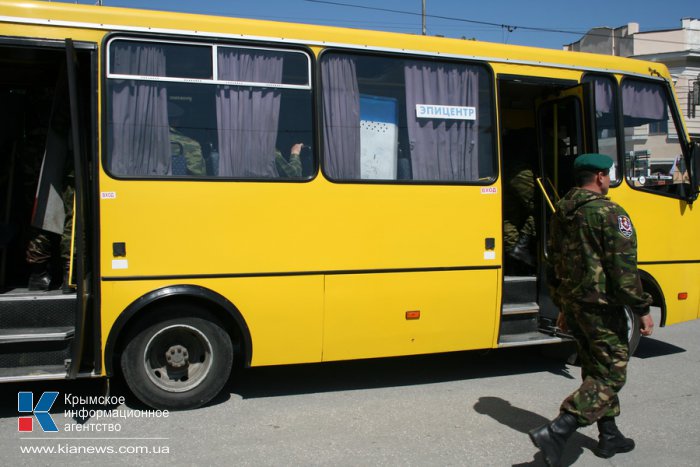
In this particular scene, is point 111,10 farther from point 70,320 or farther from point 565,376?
point 565,376

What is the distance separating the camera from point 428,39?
5.24 meters

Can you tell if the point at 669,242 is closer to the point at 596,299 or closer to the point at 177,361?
the point at 596,299

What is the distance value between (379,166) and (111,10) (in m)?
2.37

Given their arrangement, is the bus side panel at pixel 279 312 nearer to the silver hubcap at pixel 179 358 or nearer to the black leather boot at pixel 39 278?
the silver hubcap at pixel 179 358

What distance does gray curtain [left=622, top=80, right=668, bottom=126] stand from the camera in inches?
237

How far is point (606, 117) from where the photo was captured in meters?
5.91

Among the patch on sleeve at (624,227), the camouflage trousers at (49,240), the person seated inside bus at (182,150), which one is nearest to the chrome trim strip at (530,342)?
the patch on sleeve at (624,227)

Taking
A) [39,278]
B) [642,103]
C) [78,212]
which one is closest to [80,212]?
[78,212]

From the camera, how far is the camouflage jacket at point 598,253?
3.67 meters

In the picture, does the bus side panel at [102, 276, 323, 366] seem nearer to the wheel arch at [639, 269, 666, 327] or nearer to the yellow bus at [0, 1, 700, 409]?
the yellow bus at [0, 1, 700, 409]

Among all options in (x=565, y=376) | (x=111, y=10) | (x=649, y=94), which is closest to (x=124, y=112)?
(x=111, y=10)

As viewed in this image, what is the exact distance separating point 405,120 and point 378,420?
99.0 inches

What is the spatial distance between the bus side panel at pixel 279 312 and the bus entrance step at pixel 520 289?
1.94m

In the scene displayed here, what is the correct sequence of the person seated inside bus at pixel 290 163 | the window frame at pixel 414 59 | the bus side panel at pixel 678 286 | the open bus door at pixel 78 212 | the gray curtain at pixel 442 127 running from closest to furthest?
the open bus door at pixel 78 212 < the person seated inside bus at pixel 290 163 < the window frame at pixel 414 59 < the gray curtain at pixel 442 127 < the bus side panel at pixel 678 286
